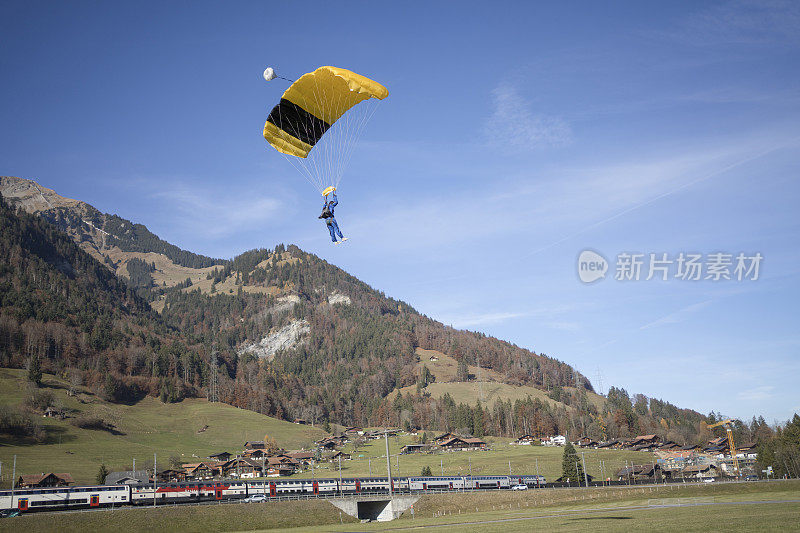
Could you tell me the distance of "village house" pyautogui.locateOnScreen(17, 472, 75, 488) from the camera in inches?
3229

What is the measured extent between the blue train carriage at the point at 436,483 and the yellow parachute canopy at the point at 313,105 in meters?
60.9

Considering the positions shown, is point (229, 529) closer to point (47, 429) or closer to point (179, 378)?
point (47, 429)

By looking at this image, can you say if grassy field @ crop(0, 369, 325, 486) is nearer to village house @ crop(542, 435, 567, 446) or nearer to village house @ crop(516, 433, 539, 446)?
village house @ crop(516, 433, 539, 446)

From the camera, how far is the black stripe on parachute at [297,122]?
3816cm

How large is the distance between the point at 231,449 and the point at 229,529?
90936 mm

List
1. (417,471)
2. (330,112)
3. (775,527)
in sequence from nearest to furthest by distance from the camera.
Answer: (775,527) → (330,112) → (417,471)

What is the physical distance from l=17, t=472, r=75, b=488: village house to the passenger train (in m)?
24.2

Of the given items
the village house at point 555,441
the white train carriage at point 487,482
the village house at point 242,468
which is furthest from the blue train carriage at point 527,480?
the village house at point 555,441

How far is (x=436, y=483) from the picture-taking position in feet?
281

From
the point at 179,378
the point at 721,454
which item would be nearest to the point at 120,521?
the point at 721,454

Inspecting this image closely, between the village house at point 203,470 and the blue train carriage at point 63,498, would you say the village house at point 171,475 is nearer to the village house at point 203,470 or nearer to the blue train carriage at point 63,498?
the village house at point 203,470

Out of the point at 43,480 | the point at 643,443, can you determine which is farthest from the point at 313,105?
the point at 643,443

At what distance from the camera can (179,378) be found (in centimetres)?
19812

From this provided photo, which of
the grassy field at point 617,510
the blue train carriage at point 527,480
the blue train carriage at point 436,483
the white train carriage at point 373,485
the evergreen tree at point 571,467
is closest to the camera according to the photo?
the grassy field at point 617,510
